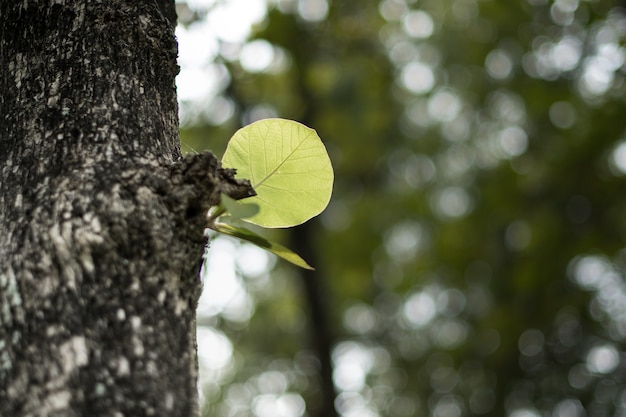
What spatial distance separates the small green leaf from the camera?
98 cm

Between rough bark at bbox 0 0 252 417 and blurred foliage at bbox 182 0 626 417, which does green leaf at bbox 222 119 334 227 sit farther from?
blurred foliage at bbox 182 0 626 417

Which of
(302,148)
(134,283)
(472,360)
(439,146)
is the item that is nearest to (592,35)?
(439,146)

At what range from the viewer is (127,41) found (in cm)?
114

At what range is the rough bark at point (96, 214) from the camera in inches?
33.4

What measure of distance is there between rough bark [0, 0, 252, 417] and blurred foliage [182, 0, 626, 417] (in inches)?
149

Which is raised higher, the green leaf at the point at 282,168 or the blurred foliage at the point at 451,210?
the blurred foliage at the point at 451,210

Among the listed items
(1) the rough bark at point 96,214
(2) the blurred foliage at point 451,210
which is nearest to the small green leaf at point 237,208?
(1) the rough bark at point 96,214

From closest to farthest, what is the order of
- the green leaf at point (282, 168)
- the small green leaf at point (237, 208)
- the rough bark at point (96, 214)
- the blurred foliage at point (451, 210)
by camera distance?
the rough bark at point (96, 214)
the small green leaf at point (237, 208)
the green leaf at point (282, 168)
the blurred foliage at point (451, 210)

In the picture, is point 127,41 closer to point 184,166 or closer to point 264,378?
point 184,166

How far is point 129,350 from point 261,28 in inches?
186

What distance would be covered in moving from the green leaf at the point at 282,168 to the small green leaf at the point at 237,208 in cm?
14

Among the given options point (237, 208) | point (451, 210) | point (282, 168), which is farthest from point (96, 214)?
point (451, 210)

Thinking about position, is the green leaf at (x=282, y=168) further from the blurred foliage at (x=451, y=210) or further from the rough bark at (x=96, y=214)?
the blurred foliage at (x=451, y=210)

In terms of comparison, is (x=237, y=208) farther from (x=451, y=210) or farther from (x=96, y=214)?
(x=451, y=210)
